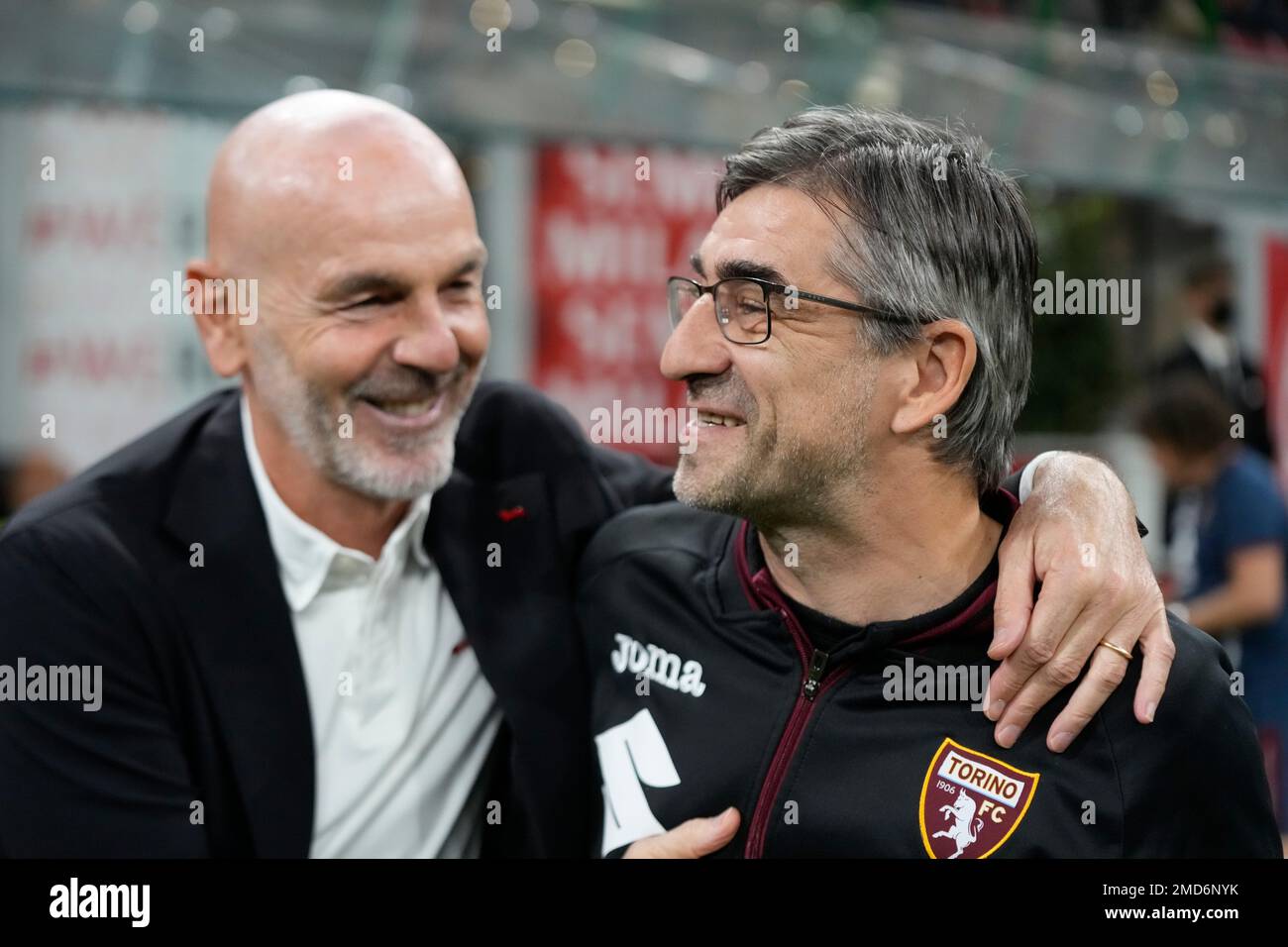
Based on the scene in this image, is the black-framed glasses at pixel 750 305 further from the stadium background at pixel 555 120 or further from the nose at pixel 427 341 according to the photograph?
the stadium background at pixel 555 120

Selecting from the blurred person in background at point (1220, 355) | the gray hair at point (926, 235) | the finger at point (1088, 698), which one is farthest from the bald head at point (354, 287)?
the blurred person in background at point (1220, 355)

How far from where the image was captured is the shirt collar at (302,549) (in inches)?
94.6

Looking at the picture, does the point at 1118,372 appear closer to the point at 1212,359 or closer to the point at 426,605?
the point at 1212,359

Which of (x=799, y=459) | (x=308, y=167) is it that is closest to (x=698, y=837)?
(x=799, y=459)

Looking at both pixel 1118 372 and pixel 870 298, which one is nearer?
pixel 870 298

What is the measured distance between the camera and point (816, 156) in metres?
2.21

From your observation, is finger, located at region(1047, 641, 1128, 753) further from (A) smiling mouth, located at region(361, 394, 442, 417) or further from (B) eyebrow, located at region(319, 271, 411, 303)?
(B) eyebrow, located at region(319, 271, 411, 303)

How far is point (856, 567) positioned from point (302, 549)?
100cm

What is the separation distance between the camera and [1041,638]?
193 centimetres

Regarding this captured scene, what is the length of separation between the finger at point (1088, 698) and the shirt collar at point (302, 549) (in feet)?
3.90

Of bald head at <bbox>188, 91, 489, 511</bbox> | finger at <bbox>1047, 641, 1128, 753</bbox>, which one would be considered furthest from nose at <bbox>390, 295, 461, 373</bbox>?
finger at <bbox>1047, 641, 1128, 753</bbox>
